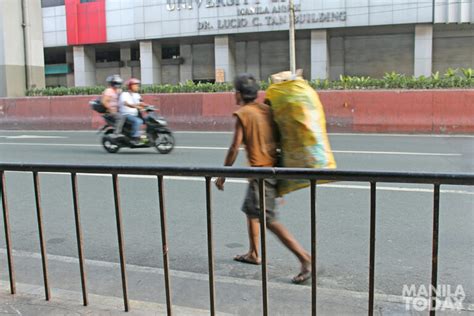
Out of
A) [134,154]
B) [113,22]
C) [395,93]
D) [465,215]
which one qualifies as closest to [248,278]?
[465,215]

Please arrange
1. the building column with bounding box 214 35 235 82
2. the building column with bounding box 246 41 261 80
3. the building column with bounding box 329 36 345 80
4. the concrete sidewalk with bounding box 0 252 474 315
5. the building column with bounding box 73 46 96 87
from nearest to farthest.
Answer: the concrete sidewalk with bounding box 0 252 474 315, the building column with bounding box 214 35 235 82, the building column with bounding box 329 36 345 80, the building column with bounding box 246 41 261 80, the building column with bounding box 73 46 96 87

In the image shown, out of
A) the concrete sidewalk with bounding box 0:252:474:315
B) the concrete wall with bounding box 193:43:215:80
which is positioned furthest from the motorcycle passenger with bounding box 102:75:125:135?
the concrete wall with bounding box 193:43:215:80

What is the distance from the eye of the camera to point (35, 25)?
72.7ft

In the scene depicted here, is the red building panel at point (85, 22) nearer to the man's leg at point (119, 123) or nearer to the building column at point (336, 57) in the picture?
the building column at point (336, 57)

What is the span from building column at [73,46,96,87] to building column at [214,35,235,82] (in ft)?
37.4

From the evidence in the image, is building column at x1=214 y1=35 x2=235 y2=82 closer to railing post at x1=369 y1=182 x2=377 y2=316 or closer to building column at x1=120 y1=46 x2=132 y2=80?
building column at x1=120 y1=46 x2=132 y2=80

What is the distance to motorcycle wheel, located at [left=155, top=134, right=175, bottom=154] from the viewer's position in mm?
11570

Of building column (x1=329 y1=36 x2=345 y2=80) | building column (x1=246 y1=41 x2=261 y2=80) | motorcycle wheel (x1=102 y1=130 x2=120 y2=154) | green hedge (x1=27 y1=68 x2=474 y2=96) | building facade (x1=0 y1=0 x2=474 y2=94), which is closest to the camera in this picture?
motorcycle wheel (x1=102 y1=130 x2=120 y2=154)

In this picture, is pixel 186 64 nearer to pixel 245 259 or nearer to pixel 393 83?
pixel 393 83

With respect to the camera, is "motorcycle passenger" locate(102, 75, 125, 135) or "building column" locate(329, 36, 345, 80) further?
"building column" locate(329, 36, 345, 80)

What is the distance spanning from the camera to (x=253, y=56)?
3594cm

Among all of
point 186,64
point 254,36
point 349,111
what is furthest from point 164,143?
point 186,64

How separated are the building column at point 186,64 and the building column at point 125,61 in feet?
15.5

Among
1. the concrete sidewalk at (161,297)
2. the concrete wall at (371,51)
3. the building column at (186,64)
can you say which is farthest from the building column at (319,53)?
the concrete sidewalk at (161,297)
